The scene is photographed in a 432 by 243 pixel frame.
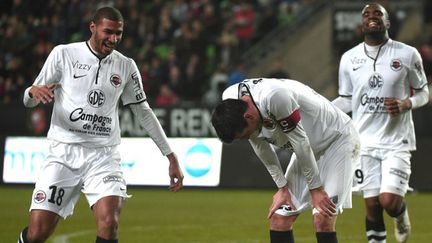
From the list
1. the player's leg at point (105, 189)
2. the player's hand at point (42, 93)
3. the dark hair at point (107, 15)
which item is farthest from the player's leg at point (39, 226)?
the dark hair at point (107, 15)

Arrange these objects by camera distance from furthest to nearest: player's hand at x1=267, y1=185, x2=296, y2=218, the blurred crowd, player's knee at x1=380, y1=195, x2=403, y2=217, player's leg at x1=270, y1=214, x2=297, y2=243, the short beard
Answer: the blurred crowd
the short beard
player's knee at x1=380, y1=195, x2=403, y2=217
player's leg at x1=270, y1=214, x2=297, y2=243
player's hand at x1=267, y1=185, x2=296, y2=218

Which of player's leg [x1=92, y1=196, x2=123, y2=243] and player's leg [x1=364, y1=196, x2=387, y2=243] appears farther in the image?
player's leg [x1=364, y1=196, x2=387, y2=243]

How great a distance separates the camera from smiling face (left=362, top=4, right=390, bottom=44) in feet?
31.1

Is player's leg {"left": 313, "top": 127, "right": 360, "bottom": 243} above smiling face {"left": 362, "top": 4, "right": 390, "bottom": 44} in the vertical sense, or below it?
below

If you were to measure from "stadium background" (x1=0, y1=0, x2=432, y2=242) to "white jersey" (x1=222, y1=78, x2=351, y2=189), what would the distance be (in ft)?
28.3

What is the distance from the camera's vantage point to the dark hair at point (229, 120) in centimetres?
659

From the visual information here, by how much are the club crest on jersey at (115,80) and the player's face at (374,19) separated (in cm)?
278

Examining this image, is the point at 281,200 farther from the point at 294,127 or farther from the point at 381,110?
the point at 381,110

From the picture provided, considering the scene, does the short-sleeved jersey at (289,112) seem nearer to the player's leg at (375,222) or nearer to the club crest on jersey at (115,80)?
Result: the club crest on jersey at (115,80)

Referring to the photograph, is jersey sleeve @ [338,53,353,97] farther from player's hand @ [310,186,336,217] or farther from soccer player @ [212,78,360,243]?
player's hand @ [310,186,336,217]

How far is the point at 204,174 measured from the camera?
1802cm

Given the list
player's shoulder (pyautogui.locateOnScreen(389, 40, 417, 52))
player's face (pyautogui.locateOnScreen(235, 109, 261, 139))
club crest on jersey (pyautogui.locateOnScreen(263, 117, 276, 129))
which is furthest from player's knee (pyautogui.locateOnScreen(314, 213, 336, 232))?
player's shoulder (pyautogui.locateOnScreen(389, 40, 417, 52))

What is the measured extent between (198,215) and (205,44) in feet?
27.1

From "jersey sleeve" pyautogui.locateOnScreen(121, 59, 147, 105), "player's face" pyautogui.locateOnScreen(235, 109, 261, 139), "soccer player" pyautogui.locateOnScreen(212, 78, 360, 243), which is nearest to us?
"player's face" pyautogui.locateOnScreen(235, 109, 261, 139)
